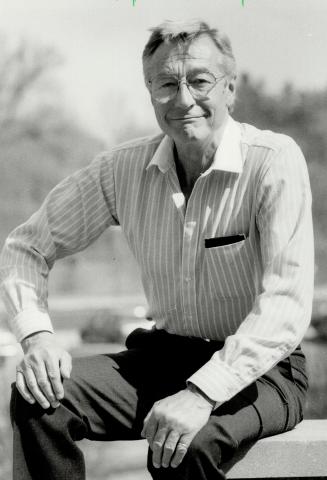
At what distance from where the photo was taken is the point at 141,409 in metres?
1.93

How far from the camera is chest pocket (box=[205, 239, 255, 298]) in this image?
1.97 m

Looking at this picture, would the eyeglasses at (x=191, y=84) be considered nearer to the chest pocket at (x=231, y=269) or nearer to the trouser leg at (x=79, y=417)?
the chest pocket at (x=231, y=269)

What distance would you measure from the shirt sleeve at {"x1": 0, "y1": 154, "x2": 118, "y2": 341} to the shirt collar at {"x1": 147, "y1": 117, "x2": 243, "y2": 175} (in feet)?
0.53

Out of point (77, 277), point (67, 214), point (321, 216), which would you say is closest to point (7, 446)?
point (67, 214)

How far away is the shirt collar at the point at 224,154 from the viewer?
1.99 m

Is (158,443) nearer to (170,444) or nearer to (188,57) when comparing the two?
(170,444)

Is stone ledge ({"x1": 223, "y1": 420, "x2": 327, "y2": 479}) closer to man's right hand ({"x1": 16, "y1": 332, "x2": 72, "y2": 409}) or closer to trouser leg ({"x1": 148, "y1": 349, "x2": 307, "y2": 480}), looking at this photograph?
trouser leg ({"x1": 148, "y1": 349, "x2": 307, "y2": 480})

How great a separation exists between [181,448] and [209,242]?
0.53 meters

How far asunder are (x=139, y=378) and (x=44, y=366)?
25 cm

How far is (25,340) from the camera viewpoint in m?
1.98

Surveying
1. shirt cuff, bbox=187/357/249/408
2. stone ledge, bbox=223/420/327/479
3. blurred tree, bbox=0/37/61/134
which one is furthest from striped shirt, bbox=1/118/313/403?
blurred tree, bbox=0/37/61/134

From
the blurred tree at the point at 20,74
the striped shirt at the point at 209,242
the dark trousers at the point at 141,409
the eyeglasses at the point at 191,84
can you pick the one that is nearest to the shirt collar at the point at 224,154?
the striped shirt at the point at 209,242

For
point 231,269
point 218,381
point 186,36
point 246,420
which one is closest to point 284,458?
point 246,420

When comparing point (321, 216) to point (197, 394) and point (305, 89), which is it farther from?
point (197, 394)
